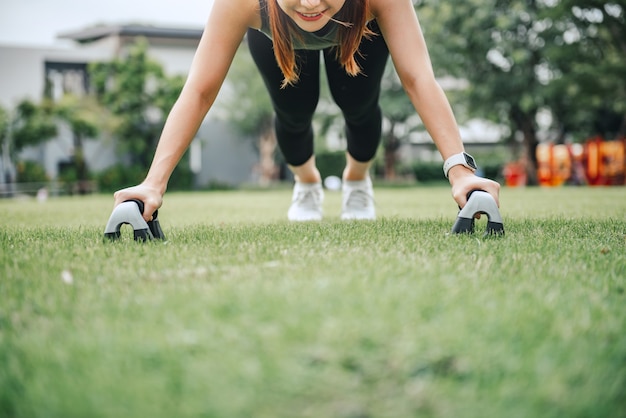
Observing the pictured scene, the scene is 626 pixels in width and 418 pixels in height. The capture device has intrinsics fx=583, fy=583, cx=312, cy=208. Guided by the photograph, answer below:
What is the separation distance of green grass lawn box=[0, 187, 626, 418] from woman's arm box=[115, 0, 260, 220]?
0.55m

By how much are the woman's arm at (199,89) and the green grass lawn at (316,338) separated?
55 centimetres

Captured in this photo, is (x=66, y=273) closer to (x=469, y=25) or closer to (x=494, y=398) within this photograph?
(x=494, y=398)

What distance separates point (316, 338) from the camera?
1043mm

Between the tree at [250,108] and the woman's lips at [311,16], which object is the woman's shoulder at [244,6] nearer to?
the woman's lips at [311,16]

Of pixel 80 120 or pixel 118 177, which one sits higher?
pixel 80 120

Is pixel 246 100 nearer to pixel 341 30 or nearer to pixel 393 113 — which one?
pixel 393 113

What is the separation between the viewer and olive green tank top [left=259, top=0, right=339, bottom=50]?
2371 millimetres

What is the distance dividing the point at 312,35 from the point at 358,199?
5.79 ft

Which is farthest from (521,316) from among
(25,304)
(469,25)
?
(469,25)

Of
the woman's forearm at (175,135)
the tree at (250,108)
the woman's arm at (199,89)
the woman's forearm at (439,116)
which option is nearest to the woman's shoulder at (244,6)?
the woman's arm at (199,89)

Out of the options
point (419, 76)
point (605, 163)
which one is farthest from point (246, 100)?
point (419, 76)

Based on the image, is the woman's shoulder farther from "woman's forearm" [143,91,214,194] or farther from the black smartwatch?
the black smartwatch

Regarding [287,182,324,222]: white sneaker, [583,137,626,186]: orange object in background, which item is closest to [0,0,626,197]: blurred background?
[583,137,626,186]: orange object in background

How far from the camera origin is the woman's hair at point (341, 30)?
7.35 ft
